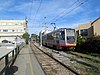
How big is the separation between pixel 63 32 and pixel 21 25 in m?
79.4

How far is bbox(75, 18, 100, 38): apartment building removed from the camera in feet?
175

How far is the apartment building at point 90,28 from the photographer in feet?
175

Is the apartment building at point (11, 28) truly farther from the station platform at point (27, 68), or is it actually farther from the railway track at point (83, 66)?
the railway track at point (83, 66)

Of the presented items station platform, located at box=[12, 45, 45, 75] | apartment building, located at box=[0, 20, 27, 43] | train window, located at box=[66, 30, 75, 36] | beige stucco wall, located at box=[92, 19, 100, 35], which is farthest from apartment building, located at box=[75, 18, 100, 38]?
apartment building, located at box=[0, 20, 27, 43]

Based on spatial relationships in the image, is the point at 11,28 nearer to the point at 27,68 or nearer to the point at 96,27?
the point at 96,27

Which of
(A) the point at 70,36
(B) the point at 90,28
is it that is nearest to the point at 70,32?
(A) the point at 70,36

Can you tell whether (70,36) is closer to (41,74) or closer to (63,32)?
(63,32)

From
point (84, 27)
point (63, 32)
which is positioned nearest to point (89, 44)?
point (63, 32)

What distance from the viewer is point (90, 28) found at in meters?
58.7

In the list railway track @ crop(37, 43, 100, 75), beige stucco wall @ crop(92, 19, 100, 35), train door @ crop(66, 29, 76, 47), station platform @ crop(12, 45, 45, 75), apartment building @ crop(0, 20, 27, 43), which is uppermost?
apartment building @ crop(0, 20, 27, 43)

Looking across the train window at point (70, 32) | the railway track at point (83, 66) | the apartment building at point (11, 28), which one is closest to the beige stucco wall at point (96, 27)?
the train window at point (70, 32)

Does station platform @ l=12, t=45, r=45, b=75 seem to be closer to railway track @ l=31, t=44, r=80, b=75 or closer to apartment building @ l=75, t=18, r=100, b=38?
railway track @ l=31, t=44, r=80, b=75

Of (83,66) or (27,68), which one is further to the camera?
(83,66)

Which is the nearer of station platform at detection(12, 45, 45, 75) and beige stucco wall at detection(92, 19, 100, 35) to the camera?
station platform at detection(12, 45, 45, 75)
